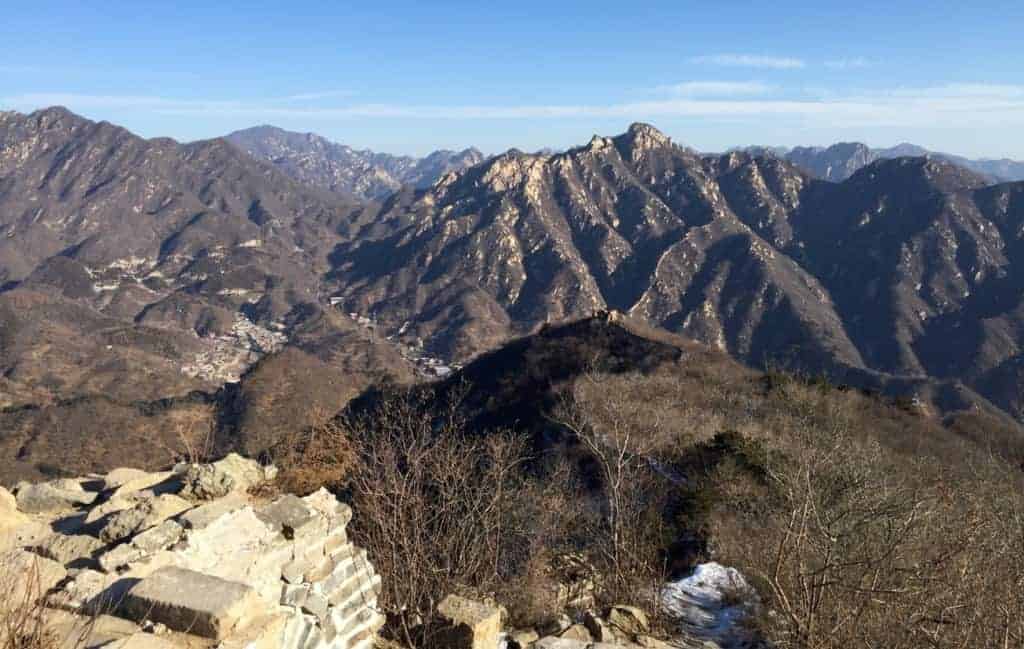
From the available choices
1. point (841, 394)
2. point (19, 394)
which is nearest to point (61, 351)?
point (19, 394)

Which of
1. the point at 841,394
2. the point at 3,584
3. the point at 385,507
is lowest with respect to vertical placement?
the point at 841,394

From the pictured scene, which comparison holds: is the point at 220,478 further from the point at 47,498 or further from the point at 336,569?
the point at 47,498

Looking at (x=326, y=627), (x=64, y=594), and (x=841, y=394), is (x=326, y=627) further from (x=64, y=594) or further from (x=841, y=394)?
(x=841, y=394)

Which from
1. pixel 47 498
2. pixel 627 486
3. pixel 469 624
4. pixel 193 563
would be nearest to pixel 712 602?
pixel 627 486

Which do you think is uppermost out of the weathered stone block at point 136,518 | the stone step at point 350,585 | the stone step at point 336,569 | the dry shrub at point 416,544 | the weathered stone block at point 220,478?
the weathered stone block at point 136,518

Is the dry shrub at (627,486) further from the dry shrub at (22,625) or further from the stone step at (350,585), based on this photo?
the dry shrub at (22,625)

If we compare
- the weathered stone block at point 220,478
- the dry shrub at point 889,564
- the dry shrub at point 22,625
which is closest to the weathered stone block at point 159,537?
the dry shrub at point 22,625
